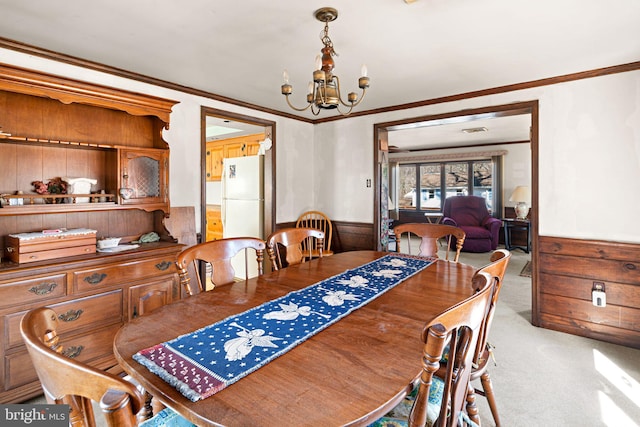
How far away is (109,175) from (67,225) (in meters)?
0.50

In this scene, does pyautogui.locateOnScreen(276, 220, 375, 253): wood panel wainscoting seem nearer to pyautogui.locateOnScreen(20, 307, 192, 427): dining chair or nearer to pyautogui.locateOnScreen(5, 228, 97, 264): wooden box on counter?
pyautogui.locateOnScreen(5, 228, 97, 264): wooden box on counter

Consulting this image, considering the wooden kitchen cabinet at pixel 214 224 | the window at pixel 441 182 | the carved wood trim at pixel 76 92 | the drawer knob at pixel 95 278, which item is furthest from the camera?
the window at pixel 441 182

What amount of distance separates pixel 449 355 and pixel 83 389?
2.63 feet

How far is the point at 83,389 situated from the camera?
582 mm

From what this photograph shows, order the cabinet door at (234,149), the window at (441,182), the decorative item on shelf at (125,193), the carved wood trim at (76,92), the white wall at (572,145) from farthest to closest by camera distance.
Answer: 1. the window at (441,182)
2. the cabinet door at (234,149)
3. the white wall at (572,145)
4. the decorative item on shelf at (125,193)
5. the carved wood trim at (76,92)

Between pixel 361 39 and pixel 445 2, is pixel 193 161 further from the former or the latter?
pixel 445 2

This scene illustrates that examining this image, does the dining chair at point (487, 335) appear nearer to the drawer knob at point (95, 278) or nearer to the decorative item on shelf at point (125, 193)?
the drawer knob at point (95, 278)

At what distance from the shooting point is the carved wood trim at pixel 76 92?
6.68 feet

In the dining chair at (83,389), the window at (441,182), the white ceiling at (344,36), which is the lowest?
the dining chair at (83,389)

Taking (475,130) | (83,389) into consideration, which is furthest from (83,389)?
(475,130)

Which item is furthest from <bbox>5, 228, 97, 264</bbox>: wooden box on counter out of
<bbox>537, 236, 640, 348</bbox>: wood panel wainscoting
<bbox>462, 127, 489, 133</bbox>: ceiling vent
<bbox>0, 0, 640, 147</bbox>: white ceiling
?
<bbox>462, 127, 489, 133</bbox>: ceiling vent

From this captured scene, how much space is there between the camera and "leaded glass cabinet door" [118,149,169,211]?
8.63 feet

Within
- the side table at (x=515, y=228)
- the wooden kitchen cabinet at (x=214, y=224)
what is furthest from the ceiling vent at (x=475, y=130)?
the wooden kitchen cabinet at (x=214, y=224)

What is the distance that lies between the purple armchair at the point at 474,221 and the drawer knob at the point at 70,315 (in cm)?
609
